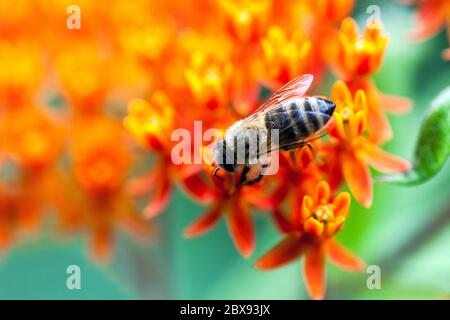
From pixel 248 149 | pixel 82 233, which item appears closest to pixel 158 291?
pixel 82 233

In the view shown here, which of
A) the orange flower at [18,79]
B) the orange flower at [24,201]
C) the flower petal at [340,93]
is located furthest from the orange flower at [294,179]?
the orange flower at [18,79]

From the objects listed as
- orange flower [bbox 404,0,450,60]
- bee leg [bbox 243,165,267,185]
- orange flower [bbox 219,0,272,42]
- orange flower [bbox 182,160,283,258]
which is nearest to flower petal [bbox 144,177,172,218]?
orange flower [bbox 182,160,283,258]

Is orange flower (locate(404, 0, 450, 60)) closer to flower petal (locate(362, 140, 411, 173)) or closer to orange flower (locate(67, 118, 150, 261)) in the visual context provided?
flower petal (locate(362, 140, 411, 173))

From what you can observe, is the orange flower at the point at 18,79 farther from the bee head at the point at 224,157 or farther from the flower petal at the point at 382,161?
the flower petal at the point at 382,161

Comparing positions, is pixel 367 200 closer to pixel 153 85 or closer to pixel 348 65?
pixel 348 65

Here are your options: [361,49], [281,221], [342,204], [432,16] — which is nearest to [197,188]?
[281,221]

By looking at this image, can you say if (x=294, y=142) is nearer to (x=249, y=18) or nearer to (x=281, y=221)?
(x=281, y=221)
